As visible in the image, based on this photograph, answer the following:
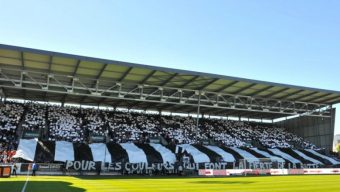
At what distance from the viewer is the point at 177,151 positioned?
40.4 metres

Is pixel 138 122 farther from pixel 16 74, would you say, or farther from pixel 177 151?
pixel 16 74

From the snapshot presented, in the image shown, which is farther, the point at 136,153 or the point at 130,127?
the point at 130,127

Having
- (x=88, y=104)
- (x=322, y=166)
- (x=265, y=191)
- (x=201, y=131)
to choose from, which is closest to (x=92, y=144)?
(x=88, y=104)

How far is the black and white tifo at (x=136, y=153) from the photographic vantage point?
34.8 m

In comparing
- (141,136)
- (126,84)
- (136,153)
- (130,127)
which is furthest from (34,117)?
(136,153)

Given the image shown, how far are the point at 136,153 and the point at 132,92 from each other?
9.32 meters

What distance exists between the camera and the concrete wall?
54.6 metres

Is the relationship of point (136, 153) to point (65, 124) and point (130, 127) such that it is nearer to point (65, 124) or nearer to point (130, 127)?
point (130, 127)

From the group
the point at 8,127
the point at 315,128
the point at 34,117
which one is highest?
the point at 315,128

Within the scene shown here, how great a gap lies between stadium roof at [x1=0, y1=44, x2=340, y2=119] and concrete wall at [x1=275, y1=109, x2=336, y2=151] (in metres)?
3.79

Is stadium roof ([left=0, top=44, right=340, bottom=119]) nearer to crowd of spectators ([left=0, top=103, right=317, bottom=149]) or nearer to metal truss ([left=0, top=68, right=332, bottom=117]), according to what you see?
metal truss ([left=0, top=68, right=332, bottom=117])

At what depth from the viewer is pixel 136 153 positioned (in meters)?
38.1

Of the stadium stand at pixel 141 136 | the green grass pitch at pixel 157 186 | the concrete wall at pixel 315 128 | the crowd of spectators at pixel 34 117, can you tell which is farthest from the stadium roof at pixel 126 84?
the green grass pitch at pixel 157 186

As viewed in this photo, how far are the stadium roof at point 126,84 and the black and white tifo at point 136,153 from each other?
18.3ft
